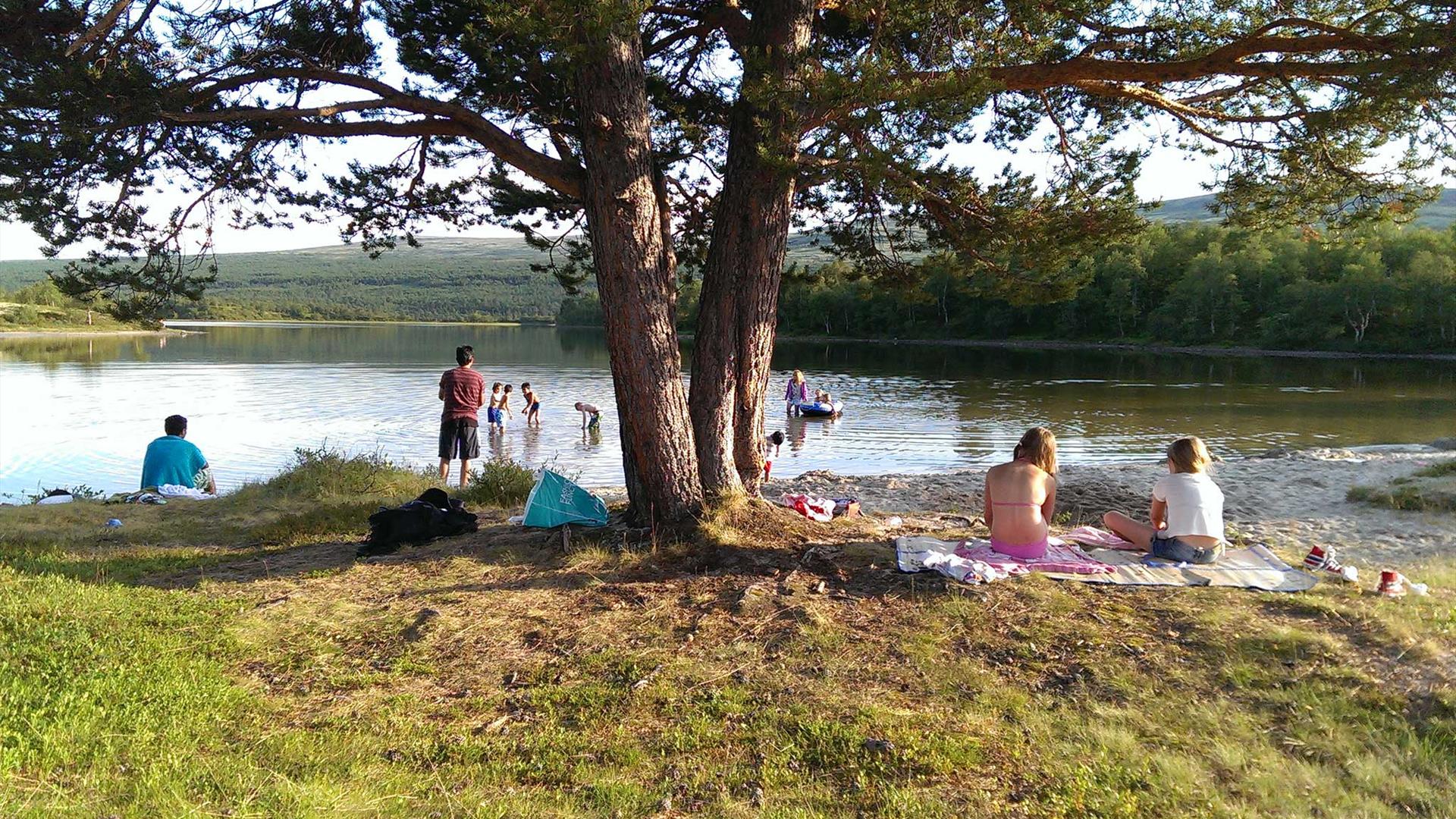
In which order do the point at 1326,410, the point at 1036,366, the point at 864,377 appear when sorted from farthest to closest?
the point at 1036,366 → the point at 864,377 → the point at 1326,410

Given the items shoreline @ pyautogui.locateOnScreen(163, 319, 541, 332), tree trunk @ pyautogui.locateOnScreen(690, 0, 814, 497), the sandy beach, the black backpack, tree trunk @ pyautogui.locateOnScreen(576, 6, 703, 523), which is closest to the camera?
tree trunk @ pyautogui.locateOnScreen(576, 6, 703, 523)

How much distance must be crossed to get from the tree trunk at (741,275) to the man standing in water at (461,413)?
493cm

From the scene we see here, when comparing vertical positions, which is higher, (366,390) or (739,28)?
(739,28)

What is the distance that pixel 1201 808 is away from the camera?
3033 millimetres

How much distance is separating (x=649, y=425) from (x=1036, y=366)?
141ft

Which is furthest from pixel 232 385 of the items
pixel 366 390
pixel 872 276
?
pixel 872 276

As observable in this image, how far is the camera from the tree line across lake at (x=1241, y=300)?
55656mm

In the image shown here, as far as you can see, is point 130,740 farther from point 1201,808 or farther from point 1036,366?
point 1036,366

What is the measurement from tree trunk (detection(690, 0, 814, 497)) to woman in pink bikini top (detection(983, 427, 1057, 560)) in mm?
1872

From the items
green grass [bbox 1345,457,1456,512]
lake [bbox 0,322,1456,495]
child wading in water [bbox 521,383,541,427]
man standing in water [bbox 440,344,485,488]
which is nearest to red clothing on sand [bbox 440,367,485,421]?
man standing in water [bbox 440,344,485,488]

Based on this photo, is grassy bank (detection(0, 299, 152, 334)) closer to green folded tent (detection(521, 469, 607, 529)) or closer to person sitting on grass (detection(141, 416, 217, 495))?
person sitting on grass (detection(141, 416, 217, 495))

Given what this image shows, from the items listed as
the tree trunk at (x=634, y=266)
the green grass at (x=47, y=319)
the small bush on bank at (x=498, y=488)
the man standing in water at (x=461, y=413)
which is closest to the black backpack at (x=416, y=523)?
the tree trunk at (x=634, y=266)

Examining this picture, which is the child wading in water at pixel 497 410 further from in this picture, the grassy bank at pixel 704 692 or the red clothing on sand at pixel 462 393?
the grassy bank at pixel 704 692

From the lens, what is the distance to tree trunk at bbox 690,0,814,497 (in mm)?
6375
